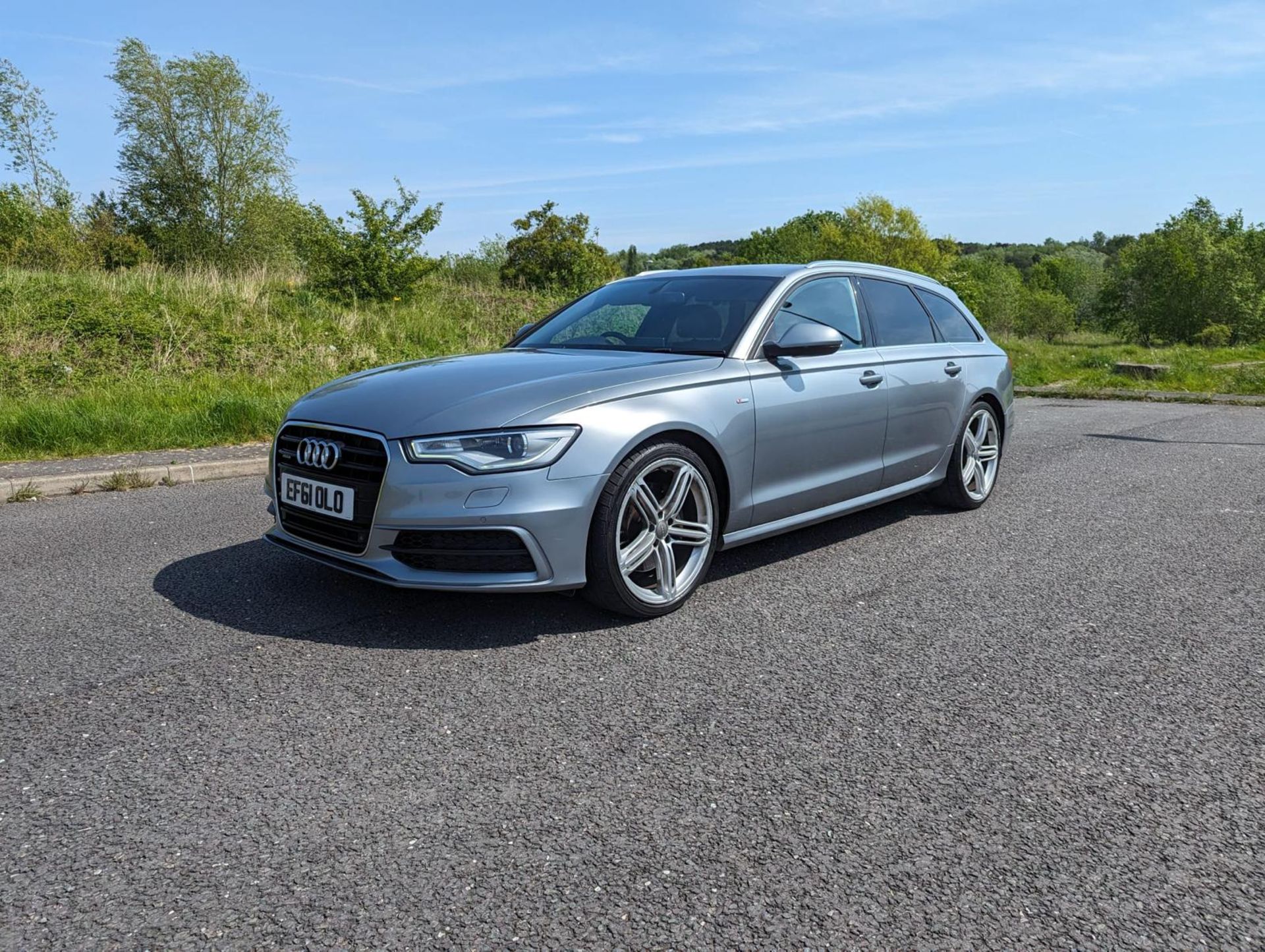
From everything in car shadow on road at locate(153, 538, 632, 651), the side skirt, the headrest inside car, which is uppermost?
the headrest inside car

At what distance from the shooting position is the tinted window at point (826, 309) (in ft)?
16.5

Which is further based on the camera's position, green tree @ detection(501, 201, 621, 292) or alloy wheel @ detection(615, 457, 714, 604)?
green tree @ detection(501, 201, 621, 292)

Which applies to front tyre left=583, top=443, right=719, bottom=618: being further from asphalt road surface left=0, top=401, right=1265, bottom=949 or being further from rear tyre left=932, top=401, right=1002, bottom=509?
rear tyre left=932, top=401, right=1002, bottom=509

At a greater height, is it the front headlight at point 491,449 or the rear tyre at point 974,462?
the front headlight at point 491,449

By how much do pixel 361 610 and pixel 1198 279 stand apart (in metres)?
82.6

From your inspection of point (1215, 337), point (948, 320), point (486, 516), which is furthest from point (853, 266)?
point (1215, 337)

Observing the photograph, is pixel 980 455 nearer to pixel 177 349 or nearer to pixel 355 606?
pixel 355 606

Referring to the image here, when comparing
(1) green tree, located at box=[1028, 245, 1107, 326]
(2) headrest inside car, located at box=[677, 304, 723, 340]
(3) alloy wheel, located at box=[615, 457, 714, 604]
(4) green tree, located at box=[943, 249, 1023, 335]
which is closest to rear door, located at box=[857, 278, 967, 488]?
(2) headrest inside car, located at box=[677, 304, 723, 340]

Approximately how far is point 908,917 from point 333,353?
1315 centimetres

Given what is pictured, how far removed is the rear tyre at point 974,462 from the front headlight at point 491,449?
3.41 m

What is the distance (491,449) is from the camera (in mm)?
3799

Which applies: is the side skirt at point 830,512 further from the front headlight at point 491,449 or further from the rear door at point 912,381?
the front headlight at point 491,449

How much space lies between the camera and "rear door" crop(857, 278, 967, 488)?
5590 millimetres

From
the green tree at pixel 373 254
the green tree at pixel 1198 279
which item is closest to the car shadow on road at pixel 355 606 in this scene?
the green tree at pixel 373 254
